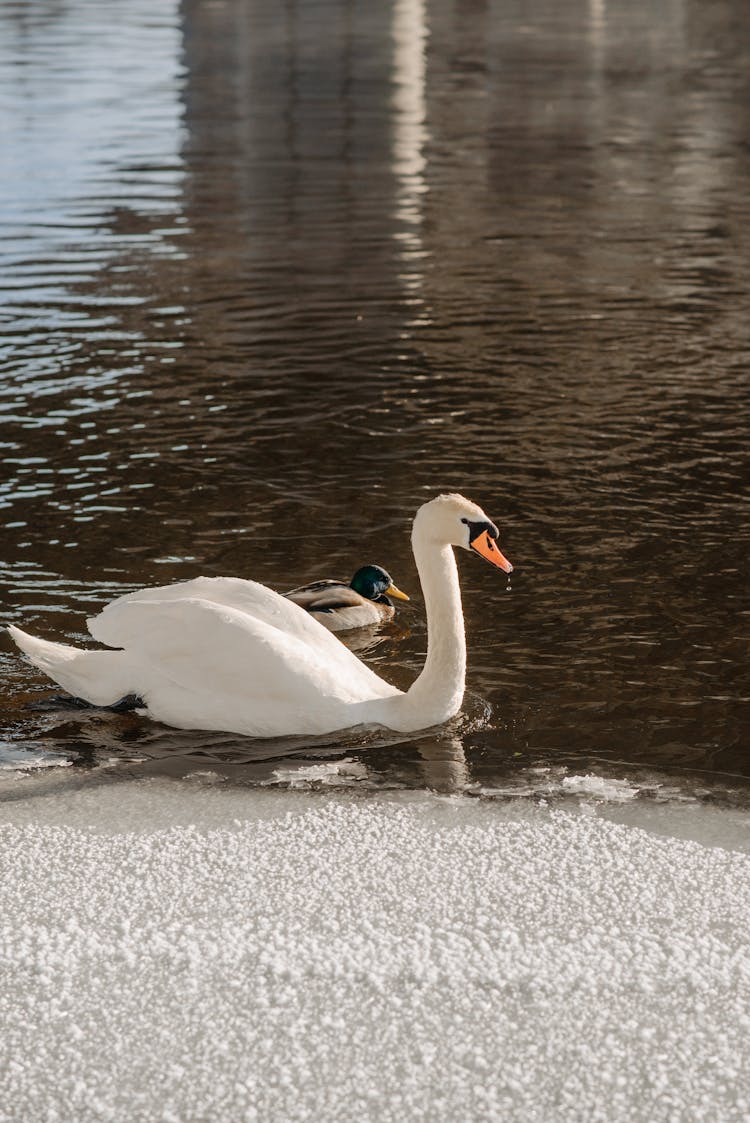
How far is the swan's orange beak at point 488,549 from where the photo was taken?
275 inches

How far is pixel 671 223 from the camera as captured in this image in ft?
67.0

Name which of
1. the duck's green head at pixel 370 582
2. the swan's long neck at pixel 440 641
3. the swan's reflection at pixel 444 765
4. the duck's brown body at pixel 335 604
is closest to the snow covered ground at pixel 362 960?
the swan's reflection at pixel 444 765

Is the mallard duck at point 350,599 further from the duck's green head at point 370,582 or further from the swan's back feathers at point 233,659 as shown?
the swan's back feathers at point 233,659

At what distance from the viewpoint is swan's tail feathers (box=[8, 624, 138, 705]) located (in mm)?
7004

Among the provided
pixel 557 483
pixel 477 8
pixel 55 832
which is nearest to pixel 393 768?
pixel 55 832

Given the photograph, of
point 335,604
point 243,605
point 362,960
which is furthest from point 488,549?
point 362,960

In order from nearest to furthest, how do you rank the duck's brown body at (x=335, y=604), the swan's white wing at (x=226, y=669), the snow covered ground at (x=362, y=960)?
1. the snow covered ground at (x=362, y=960)
2. the swan's white wing at (x=226, y=669)
3. the duck's brown body at (x=335, y=604)

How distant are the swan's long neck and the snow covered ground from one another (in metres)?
0.59

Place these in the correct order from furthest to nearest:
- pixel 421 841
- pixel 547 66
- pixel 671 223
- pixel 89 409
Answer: pixel 547 66
pixel 671 223
pixel 89 409
pixel 421 841

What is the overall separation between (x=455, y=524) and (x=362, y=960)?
2.31 meters

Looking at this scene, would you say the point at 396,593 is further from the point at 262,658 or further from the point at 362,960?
the point at 362,960

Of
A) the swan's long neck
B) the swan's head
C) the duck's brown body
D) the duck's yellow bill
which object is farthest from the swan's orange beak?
the duck's yellow bill

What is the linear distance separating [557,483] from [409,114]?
24.9 m

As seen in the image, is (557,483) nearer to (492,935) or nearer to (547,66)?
(492,935)
